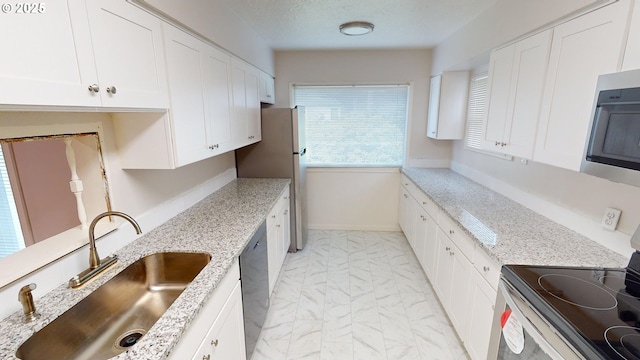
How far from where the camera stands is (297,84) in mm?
3826

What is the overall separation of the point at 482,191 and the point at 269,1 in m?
2.48

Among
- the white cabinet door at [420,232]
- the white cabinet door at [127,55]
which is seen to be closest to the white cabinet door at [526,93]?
the white cabinet door at [420,232]

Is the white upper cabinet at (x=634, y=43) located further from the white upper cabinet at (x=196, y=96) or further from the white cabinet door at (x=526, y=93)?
the white upper cabinet at (x=196, y=96)

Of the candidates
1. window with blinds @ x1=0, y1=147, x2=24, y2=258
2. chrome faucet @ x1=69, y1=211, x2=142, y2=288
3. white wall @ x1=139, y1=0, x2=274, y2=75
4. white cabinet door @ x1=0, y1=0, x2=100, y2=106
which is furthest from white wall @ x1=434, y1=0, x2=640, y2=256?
window with blinds @ x1=0, y1=147, x2=24, y2=258

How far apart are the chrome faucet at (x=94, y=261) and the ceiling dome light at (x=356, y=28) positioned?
7.74 ft

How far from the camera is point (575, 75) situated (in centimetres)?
144

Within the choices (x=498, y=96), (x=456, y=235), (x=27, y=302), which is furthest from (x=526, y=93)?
(x=27, y=302)

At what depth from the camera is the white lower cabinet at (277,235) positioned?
93.7 inches

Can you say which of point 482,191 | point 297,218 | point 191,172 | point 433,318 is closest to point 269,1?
point 191,172

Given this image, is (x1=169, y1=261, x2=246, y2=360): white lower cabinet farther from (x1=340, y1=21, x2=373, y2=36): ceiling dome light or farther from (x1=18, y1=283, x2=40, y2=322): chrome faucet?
(x1=340, y1=21, x2=373, y2=36): ceiling dome light

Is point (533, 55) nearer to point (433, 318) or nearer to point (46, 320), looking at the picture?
point (433, 318)

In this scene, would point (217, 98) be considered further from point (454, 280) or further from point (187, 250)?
point (454, 280)

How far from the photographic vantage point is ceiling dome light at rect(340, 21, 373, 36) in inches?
102

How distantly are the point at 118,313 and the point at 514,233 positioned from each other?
2.18m
